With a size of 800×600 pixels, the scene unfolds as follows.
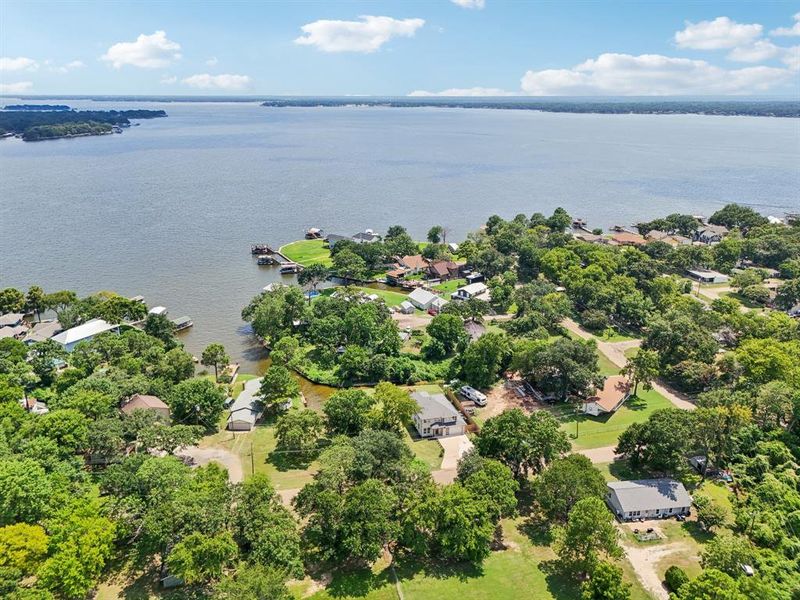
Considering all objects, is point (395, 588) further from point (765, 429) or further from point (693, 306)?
point (693, 306)

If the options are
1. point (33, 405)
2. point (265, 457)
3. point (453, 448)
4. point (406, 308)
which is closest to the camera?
point (265, 457)

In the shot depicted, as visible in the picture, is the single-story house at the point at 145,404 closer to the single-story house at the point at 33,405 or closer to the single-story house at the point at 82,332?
the single-story house at the point at 33,405

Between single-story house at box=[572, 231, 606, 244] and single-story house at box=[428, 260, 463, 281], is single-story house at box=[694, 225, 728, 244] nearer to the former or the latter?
single-story house at box=[572, 231, 606, 244]

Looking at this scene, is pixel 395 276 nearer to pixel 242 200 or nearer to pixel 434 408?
pixel 434 408

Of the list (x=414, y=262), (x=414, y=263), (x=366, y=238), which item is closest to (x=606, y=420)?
(x=414, y=263)

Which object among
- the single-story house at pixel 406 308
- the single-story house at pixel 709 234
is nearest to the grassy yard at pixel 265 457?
the single-story house at pixel 406 308
